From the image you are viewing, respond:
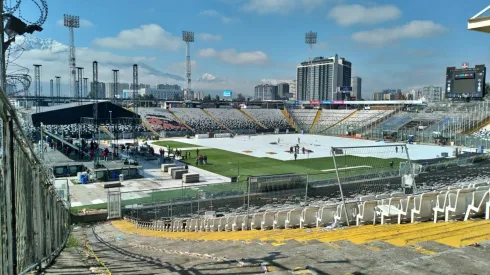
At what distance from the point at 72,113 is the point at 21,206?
40115mm

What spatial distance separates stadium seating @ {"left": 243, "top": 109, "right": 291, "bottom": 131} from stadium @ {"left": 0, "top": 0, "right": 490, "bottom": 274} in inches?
1083

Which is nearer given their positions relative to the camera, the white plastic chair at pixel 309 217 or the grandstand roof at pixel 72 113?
the white plastic chair at pixel 309 217

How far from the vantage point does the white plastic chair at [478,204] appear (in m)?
7.80

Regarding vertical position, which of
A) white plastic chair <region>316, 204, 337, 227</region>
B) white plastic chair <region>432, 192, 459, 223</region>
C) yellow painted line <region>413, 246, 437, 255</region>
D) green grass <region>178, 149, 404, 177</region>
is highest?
white plastic chair <region>432, 192, 459, 223</region>

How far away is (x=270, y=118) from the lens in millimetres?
90188

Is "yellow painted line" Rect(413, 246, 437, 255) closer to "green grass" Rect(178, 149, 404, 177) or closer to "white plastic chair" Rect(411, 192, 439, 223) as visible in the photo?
"white plastic chair" Rect(411, 192, 439, 223)

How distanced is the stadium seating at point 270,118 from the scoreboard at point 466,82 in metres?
33.0

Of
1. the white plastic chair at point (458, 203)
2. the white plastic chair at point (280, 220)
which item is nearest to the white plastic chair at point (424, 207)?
the white plastic chair at point (458, 203)

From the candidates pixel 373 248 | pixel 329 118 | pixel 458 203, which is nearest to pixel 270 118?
pixel 329 118

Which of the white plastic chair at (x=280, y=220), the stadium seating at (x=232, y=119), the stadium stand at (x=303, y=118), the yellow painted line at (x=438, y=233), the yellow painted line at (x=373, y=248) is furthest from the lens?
the stadium stand at (x=303, y=118)

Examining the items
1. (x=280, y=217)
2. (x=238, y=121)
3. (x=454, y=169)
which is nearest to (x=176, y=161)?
(x=454, y=169)

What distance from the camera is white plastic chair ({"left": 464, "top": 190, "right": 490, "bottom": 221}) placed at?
7805 millimetres

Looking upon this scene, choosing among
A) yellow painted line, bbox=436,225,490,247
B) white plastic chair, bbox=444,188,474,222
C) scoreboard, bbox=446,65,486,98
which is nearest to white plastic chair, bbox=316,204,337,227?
white plastic chair, bbox=444,188,474,222

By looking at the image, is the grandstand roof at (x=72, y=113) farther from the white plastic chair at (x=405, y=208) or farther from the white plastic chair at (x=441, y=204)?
the white plastic chair at (x=441, y=204)
